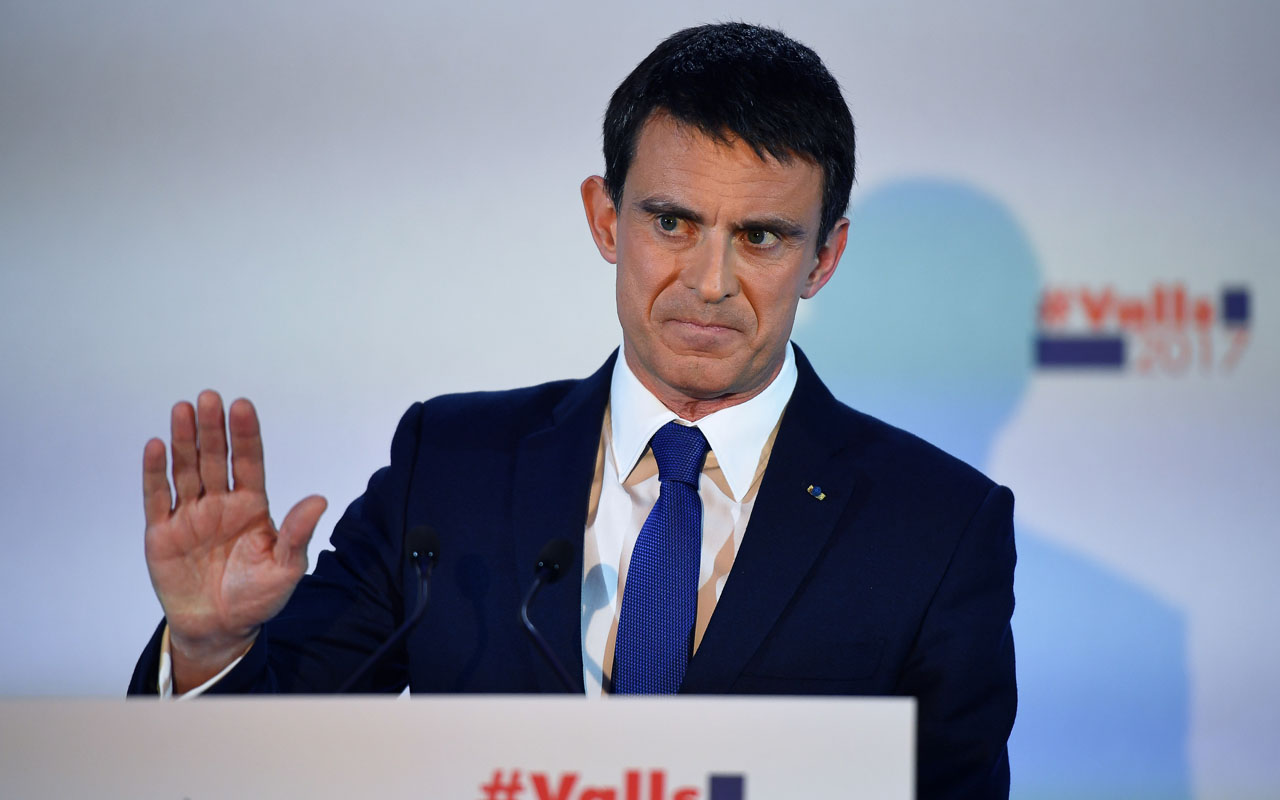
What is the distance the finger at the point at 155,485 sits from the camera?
1.65 metres

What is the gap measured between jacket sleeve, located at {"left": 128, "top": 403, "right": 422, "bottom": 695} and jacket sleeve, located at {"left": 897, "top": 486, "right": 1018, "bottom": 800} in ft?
2.70

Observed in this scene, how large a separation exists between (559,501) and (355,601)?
366 millimetres

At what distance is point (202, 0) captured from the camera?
2982mm

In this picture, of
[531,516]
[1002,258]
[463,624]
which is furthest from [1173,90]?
[463,624]

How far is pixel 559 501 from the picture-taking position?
2.08 m

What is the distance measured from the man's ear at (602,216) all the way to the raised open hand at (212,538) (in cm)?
78

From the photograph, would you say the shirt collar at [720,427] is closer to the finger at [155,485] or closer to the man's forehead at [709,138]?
the man's forehead at [709,138]

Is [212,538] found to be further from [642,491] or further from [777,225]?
[777,225]

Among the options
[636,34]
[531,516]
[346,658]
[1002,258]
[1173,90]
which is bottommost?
[346,658]

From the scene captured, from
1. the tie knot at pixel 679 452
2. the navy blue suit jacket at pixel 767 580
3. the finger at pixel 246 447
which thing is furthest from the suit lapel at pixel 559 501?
the finger at pixel 246 447

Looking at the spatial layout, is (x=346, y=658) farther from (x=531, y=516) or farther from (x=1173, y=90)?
(x=1173, y=90)

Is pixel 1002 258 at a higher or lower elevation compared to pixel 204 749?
higher

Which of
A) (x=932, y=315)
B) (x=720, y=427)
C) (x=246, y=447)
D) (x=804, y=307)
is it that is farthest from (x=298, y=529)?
(x=932, y=315)

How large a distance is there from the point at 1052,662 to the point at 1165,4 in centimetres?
147
